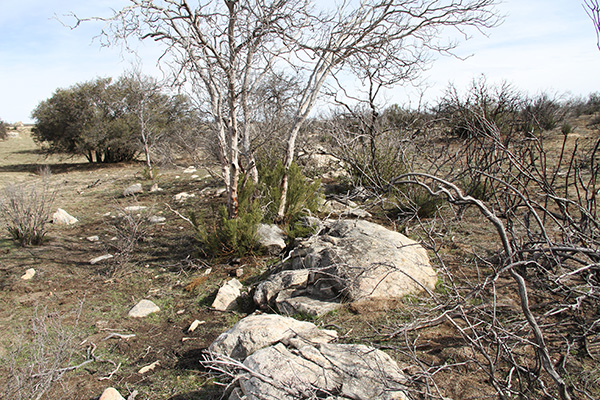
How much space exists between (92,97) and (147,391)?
16.0 m

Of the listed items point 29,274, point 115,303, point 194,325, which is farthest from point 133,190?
point 194,325

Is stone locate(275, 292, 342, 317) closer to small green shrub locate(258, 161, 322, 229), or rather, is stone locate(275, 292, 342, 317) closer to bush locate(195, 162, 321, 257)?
bush locate(195, 162, 321, 257)

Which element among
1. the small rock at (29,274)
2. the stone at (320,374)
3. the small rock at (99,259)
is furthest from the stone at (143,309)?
the stone at (320,374)

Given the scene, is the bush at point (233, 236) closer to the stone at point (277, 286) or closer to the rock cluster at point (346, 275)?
the rock cluster at point (346, 275)

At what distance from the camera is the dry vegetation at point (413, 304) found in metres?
2.27

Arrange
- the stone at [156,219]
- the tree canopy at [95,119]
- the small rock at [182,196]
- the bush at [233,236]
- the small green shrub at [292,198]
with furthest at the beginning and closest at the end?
the tree canopy at [95,119] → the small rock at [182,196] → the stone at [156,219] → the small green shrub at [292,198] → the bush at [233,236]

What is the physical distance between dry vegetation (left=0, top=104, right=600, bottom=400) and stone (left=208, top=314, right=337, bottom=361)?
0.74 feet

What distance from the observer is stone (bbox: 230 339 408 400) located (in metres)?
2.16

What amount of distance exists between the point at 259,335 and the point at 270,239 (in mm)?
2675

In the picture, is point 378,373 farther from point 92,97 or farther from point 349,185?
point 92,97

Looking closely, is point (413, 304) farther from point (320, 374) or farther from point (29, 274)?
point (29, 274)

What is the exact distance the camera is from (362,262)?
156 inches

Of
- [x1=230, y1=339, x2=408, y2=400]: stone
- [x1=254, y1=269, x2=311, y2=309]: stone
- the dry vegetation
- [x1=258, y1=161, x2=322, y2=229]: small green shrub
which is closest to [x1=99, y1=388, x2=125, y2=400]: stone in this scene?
the dry vegetation

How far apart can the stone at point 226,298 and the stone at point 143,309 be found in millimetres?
715
